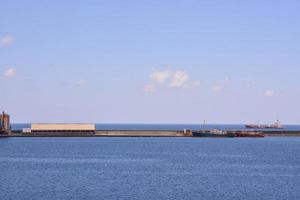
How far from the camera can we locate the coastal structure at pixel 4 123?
189375mm

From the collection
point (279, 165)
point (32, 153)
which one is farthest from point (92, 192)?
point (32, 153)

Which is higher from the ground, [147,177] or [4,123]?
[4,123]

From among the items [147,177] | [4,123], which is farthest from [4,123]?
[147,177]

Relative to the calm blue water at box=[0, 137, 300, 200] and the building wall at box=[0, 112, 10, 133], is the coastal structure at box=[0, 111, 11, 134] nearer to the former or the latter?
the building wall at box=[0, 112, 10, 133]

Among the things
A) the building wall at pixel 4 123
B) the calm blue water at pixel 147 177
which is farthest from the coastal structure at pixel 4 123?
the calm blue water at pixel 147 177

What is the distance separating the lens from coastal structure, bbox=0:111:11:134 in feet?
621

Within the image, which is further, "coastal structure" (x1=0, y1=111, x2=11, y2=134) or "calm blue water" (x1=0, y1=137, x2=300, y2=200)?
"coastal structure" (x1=0, y1=111, x2=11, y2=134)

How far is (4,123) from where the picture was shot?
193750 millimetres

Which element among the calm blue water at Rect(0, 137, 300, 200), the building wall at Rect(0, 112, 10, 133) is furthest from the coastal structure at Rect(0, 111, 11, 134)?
the calm blue water at Rect(0, 137, 300, 200)

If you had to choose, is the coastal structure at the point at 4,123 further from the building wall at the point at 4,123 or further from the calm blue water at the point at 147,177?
the calm blue water at the point at 147,177

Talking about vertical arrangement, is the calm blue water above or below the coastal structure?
below

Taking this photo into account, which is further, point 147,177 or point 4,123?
point 4,123

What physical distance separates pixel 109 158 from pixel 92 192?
50.4 m

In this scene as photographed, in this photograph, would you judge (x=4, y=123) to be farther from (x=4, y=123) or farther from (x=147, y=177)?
(x=147, y=177)
